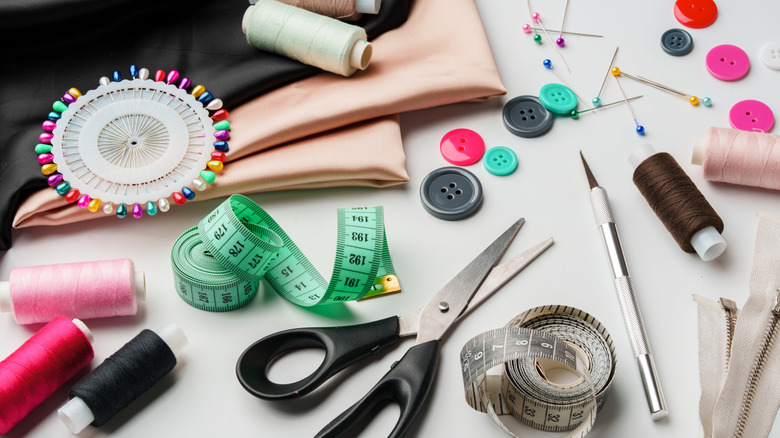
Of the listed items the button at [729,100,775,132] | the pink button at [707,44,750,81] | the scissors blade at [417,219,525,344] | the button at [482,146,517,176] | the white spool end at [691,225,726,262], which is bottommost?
the scissors blade at [417,219,525,344]

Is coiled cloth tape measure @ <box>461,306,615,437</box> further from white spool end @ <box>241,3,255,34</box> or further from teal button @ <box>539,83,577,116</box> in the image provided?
white spool end @ <box>241,3,255,34</box>

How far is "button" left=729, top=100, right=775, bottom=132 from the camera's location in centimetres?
225

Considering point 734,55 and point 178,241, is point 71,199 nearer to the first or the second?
point 178,241

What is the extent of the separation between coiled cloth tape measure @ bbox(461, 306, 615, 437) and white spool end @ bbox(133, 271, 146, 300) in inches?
29.8

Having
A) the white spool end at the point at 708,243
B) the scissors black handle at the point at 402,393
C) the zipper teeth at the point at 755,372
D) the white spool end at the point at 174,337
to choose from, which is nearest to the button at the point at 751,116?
the white spool end at the point at 708,243

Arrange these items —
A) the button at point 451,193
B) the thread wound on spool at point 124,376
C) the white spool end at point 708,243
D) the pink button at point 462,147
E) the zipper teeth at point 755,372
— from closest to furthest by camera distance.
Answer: the zipper teeth at point 755,372 → the thread wound on spool at point 124,376 → the white spool end at point 708,243 → the button at point 451,193 → the pink button at point 462,147

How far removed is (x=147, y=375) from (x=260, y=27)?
1.00 m

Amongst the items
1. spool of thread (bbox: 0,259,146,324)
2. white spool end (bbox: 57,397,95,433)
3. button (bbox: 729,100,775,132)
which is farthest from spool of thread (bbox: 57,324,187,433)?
button (bbox: 729,100,775,132)

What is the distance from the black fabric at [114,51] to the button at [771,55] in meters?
1.05

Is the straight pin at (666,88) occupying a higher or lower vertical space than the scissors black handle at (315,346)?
higher

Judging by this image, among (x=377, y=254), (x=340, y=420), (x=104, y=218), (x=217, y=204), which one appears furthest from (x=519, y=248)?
(x=104, y=218)

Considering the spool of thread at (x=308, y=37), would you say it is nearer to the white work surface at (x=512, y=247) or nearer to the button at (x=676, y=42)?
the white work surface at (x=512, y=247)

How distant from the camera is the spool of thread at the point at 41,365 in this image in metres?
1.74

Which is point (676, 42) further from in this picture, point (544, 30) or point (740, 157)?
point (740, 157)
